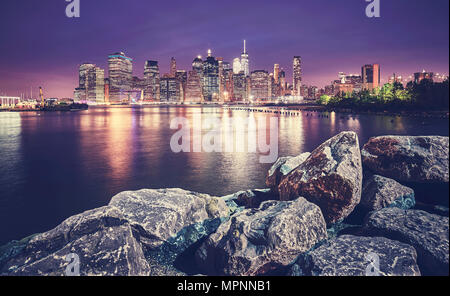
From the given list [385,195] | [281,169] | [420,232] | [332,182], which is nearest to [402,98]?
[281,169]

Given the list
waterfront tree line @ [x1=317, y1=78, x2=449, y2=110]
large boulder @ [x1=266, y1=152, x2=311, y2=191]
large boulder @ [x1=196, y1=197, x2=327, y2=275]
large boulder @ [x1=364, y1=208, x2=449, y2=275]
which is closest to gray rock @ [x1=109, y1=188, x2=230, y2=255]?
large boulder @ [x1=196, y1=197, x2=327, y2=275]

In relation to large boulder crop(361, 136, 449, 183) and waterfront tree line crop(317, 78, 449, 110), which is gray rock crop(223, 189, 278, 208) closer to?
large boulder crop(361, 136, 449, 183)

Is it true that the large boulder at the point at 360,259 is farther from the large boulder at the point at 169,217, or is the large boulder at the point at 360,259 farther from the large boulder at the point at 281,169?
the large boulder at the point at 281,169

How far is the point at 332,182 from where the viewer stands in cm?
870

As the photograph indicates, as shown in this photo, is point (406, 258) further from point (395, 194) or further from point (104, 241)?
point (104, 241)

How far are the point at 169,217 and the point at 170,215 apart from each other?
0.07m

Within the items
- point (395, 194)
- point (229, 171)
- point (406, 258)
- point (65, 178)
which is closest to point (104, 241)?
point (406, 258)

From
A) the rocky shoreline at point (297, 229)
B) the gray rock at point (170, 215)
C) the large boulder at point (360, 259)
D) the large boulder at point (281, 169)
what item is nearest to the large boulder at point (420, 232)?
the rocky shoreline at point (297, 229)

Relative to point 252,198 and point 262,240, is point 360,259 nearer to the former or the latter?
point 262,240

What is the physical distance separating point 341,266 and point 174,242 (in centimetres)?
437

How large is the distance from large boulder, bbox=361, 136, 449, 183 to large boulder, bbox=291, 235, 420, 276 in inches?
156

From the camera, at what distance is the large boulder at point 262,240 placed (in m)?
6.84

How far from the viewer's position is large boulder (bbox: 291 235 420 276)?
5.99m

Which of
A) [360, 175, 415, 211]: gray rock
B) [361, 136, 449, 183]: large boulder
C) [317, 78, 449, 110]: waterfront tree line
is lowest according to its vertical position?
[360, 175, 415, 211]: gray rock
